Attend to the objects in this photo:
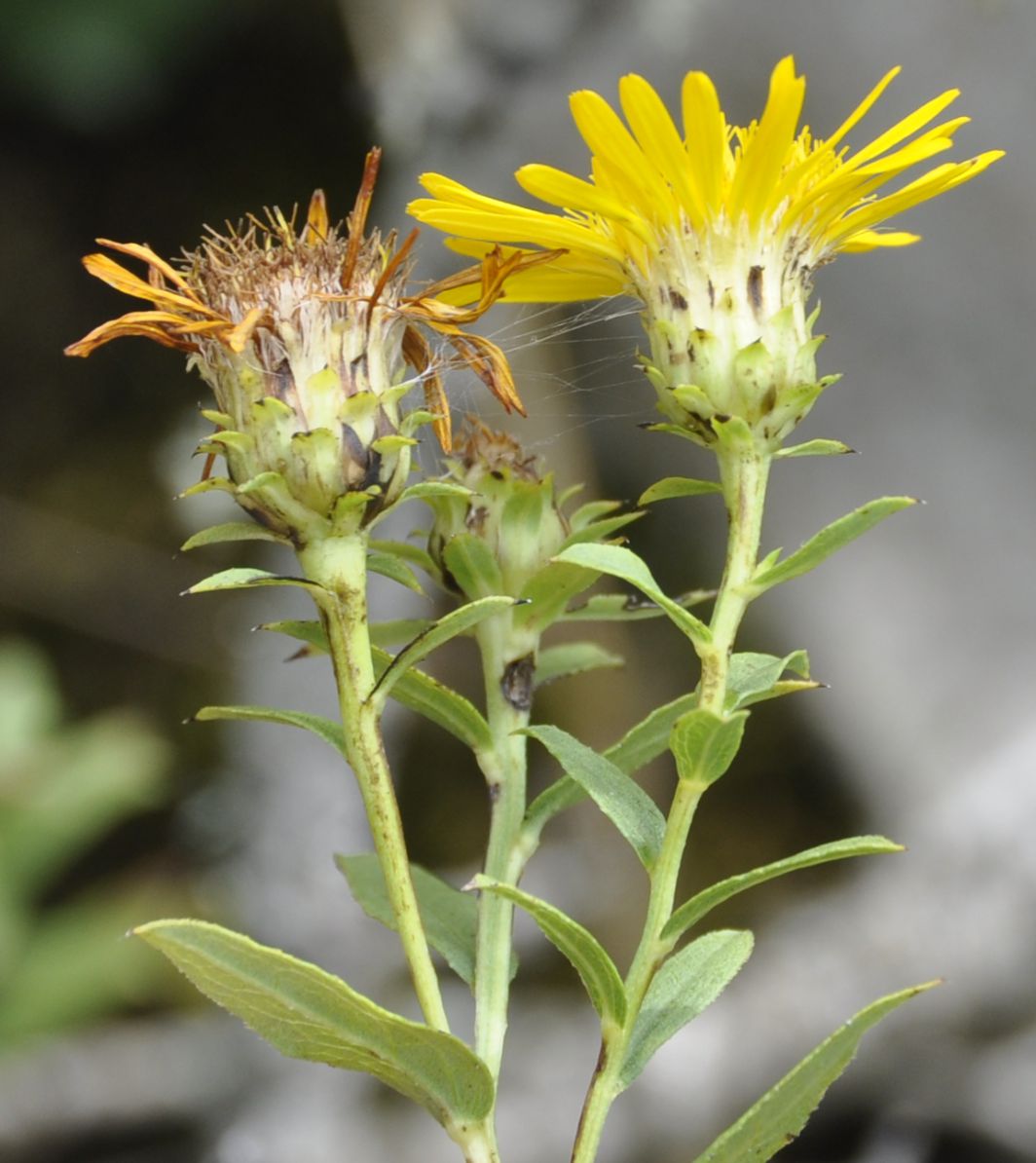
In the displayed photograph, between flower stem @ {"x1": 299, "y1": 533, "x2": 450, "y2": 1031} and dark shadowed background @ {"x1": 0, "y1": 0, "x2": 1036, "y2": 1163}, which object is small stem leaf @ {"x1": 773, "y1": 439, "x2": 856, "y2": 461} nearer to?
flower stem @ {"x1": 299, "y1": 533, "x2": 450, "y2": 1031}

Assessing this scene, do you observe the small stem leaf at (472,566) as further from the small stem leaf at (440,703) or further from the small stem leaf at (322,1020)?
the small stem leaf at (322,1020)

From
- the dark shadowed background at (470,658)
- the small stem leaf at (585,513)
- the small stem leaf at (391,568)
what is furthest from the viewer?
the dark shadowed background at (470,658)

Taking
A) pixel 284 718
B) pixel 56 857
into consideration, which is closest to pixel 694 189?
pixel 284 718

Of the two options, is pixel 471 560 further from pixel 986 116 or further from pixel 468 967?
pixel 986 116

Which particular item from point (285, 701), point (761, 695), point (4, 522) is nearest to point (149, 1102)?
point (285, 701)

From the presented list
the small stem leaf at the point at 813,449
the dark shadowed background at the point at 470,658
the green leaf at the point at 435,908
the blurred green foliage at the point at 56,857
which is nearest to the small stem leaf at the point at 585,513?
the small stem leaf at the point at 813,449

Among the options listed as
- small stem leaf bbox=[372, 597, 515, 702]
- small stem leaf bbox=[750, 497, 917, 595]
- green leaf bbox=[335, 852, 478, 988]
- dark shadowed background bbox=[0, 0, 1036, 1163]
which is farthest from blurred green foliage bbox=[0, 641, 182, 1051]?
small stem leaf bbox=[750, 497, 917, 595]
